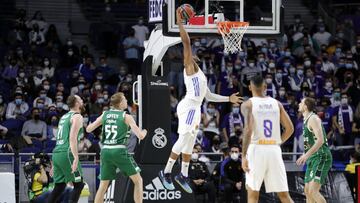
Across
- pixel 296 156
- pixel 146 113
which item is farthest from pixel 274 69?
pixel 146 113

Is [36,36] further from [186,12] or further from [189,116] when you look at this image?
[189,116]

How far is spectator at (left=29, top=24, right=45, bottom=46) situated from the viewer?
27.7 meters

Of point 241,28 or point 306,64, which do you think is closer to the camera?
point 241,28

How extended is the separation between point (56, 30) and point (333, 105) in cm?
843

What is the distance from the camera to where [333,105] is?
2644 cm

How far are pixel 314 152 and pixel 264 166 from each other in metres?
2.44

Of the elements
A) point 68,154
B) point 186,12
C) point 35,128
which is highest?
point 186,12

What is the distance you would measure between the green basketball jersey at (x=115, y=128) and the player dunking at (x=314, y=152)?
3113 mm

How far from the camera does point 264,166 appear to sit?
47.2ft

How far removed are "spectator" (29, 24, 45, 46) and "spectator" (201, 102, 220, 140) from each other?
5679 millimetres

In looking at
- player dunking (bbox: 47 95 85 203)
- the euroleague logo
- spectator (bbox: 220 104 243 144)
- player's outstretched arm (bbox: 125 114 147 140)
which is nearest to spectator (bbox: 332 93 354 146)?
spectator (bbox: 220 104 243 144)

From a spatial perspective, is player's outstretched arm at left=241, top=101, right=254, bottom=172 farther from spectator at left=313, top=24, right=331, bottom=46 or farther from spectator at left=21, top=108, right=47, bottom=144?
spectator at left=313, top=24, right=331, bottom=46

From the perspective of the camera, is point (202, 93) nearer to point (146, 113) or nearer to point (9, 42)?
point (146, 113)

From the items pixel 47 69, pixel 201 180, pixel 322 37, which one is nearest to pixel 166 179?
pixel 201 180
